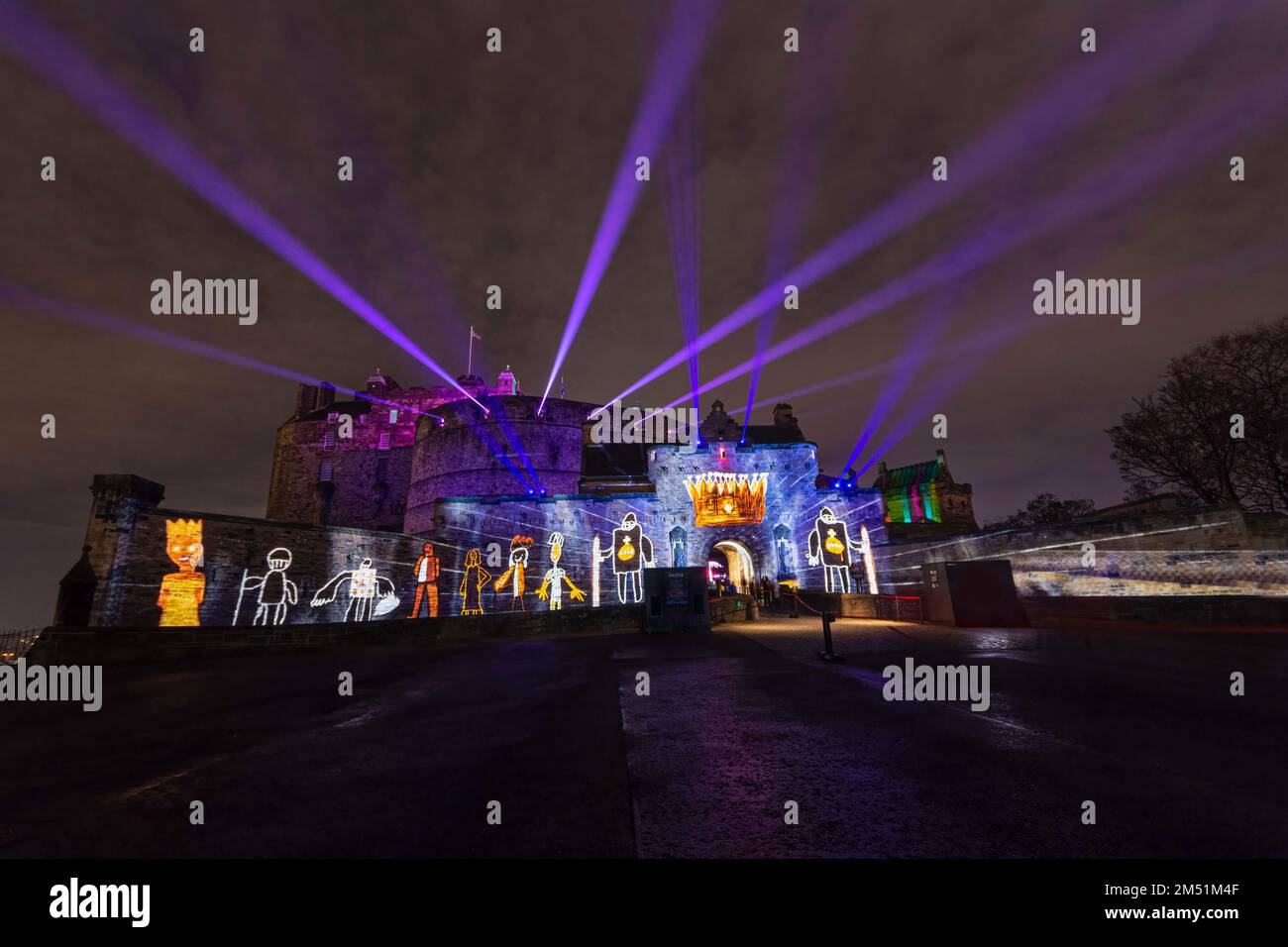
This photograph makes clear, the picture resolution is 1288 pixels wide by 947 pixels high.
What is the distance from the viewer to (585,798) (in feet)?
9.16

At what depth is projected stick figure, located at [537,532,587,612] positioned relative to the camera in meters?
24.5

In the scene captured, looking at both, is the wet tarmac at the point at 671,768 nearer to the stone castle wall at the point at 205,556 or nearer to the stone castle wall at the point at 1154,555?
the stone castle wall at the point at 205,556

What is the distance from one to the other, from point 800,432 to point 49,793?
41595 mm

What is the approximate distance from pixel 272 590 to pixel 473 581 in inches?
348

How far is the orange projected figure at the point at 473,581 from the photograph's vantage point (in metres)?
22.9

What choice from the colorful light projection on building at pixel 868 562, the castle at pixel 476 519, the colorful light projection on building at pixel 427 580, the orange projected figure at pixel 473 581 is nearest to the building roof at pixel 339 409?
the castle at pixel 476 519

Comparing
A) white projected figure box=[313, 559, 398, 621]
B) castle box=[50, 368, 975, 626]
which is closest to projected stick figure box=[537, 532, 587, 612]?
castle box=[50, 368, 975, 626]

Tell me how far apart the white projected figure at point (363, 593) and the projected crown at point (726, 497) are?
15.9 meters

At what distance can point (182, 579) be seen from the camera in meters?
13.3

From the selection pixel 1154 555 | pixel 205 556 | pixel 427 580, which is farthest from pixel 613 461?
pixel 1154 555

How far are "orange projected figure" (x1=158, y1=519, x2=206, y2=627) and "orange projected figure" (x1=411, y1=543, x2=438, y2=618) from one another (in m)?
8.00

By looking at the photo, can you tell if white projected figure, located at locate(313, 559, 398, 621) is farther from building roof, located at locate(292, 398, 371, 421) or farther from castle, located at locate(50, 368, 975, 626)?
building roof, located at locate(292, 398, 371, 421)
